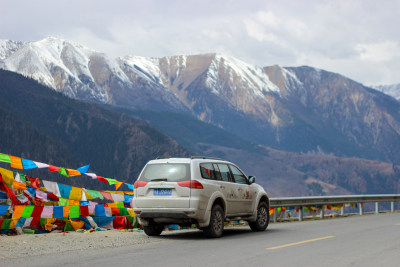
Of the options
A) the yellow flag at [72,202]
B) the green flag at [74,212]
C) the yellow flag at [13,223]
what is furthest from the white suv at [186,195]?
the yellow flag at [72,202]

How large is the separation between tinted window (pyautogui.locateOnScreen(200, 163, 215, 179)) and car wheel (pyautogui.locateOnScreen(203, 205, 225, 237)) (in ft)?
2.18

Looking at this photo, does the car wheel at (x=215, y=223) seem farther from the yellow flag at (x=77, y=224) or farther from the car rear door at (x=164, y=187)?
the yellow flag at (x=77, y=224)

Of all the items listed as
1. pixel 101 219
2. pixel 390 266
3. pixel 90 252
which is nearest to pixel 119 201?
pixel 101 219

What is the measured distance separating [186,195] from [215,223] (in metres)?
1.07

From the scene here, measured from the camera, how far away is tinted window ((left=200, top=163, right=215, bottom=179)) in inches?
487

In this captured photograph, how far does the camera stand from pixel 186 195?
11.9 m

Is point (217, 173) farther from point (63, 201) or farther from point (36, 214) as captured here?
point (63, 201)

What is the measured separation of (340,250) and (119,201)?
27.5 feet

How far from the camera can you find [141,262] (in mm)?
8734

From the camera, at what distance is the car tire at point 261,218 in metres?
14.4

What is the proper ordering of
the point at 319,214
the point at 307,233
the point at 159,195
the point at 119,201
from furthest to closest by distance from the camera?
the point at 319,214, the point at 119,201, the point at 307,233, the point at 159,195

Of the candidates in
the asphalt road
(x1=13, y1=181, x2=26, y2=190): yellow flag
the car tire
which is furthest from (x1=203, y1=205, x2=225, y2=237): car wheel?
(x1=13, y1=181, x2=26, y2=190): yellow flag

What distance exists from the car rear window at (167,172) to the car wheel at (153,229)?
111 cm

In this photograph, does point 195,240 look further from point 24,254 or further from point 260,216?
point 24,254
